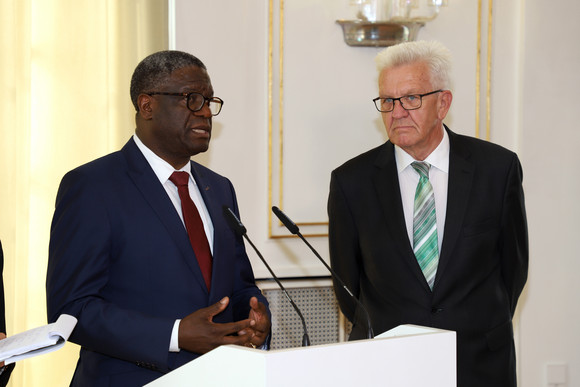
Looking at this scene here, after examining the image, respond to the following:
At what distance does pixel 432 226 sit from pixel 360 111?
4.02ft

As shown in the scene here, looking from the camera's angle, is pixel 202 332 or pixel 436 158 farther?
pixel 436 158

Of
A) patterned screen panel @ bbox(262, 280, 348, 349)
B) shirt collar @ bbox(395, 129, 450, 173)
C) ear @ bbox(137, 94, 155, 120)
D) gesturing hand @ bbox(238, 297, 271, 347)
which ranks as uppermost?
ear @ bbox(137, 94, 155, 120)

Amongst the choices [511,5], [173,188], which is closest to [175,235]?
[173,188]

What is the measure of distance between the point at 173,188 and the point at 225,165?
1.31 m

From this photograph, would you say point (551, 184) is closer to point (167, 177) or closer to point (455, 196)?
point (455, 196)

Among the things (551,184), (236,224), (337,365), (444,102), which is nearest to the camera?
(337,365)

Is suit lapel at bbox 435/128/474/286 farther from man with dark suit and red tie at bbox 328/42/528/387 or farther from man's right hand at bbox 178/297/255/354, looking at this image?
man's right hand at bbox 178/297/255/354

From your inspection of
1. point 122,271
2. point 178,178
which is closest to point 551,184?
point 178,178

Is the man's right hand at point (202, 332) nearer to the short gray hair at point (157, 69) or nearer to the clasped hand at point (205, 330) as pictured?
the clasped hand at point (205, 330)

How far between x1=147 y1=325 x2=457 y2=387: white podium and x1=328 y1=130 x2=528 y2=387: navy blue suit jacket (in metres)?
1.15

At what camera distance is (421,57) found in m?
3.11

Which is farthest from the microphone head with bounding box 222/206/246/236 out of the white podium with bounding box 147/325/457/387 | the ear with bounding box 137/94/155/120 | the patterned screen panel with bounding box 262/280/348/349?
the patterned screen panel with bounding box 262/280/348/349

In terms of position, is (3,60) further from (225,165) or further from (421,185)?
(421,185)

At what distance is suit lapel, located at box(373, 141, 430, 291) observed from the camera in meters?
2.93
